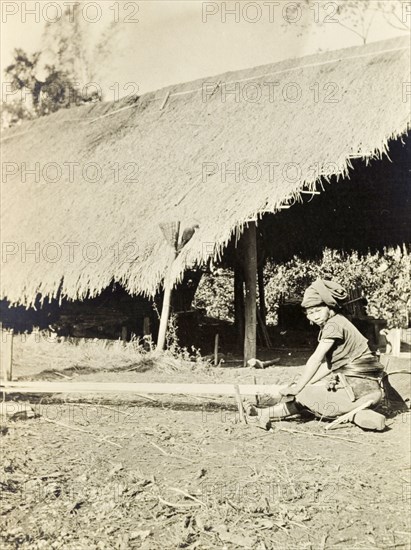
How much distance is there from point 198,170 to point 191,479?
398 cm

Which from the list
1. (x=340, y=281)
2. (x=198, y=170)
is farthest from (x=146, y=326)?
(x=340, y=281)

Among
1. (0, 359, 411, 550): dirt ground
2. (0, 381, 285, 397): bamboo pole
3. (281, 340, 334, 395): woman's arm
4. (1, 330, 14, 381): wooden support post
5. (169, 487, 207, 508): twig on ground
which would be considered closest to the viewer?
(0, 359, 411, 550): dirt ground

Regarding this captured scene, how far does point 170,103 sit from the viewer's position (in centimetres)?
840

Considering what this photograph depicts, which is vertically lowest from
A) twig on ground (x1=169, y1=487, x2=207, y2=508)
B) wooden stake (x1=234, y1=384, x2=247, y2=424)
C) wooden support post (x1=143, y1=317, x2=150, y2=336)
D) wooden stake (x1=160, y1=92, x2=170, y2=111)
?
twig on ground (x1=169, y1=487, x2=207, y2=508)

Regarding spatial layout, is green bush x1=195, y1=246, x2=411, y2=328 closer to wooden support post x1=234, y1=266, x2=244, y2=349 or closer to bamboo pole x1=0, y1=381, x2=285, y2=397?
wooden support post x1=234, y1=266, x2=244, y2=349

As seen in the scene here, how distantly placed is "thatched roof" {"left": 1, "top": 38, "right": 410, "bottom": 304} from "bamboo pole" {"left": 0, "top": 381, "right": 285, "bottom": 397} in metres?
1.42

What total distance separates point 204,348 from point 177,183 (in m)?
2.57

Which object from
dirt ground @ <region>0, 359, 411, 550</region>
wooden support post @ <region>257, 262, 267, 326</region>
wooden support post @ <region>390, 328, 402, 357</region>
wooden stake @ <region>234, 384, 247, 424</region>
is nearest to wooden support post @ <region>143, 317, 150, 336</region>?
dirt ground @ <region>0, 359, 411, 550</region>

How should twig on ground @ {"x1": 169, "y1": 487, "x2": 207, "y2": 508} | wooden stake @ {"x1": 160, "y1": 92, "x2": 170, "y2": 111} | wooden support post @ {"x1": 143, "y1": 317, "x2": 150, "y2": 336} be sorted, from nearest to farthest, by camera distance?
twig on ground @ {"x1": 169, "y1": 487, "x2": 207, "y2": 508}
wooden support post @ {"x1": 143, "y1": 317, "x2": 150, "y2": 336}
wooden stake @ {"x1": 160, "y1": 92, "x2": 170, "y2": 111}

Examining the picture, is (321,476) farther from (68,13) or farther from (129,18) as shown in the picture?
(68,13)

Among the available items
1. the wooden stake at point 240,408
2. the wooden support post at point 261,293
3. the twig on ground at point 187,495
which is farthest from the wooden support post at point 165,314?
the wooden support post at point 261,293

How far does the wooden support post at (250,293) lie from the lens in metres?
6.41

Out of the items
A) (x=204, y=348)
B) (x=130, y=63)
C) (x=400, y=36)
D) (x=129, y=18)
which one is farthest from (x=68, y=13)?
(x=204, y=348)

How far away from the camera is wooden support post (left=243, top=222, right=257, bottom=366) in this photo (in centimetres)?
641
